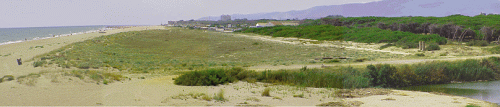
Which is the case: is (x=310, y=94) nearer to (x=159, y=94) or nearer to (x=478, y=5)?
(x=159, y=94)

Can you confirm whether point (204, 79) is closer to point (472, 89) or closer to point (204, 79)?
point (204, 79)

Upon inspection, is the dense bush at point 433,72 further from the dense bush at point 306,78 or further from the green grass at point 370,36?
the green grass at point 370,36

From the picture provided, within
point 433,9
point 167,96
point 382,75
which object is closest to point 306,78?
point 382,75

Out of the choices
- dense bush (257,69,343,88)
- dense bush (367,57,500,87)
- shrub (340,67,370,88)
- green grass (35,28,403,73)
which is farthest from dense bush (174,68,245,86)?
dense bush (367,57,500,87)

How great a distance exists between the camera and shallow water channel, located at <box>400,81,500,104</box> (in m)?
12.2

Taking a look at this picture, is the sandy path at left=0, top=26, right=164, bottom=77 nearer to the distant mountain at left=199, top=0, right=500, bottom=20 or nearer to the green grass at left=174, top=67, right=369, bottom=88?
the green grass at left=174, top=67, right=369, bottom=88

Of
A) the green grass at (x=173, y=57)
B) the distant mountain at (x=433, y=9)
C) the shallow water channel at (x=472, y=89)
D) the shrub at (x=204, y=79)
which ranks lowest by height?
the shallow water channel at (x=472, y=89)

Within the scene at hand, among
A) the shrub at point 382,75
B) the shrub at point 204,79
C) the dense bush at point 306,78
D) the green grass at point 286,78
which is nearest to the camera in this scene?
the shrub at point 204,79

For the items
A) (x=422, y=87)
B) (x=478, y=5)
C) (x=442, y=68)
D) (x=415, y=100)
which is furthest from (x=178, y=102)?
(x=478, y=5)

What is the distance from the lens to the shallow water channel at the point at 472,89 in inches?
480

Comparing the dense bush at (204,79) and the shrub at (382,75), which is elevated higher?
the dense bush at (204,79)

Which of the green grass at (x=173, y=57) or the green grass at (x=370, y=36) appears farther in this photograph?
the green grass at (x=370, y=36)

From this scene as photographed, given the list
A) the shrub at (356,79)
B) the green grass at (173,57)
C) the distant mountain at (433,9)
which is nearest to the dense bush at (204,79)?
the shrub at (356,79)

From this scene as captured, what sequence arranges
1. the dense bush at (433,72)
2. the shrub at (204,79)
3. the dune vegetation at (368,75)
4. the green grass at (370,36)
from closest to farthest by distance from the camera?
the shrub at (204,79), the dune vegetation at (368,75), the dense bush at (433,72), the green grass at (370,36)
